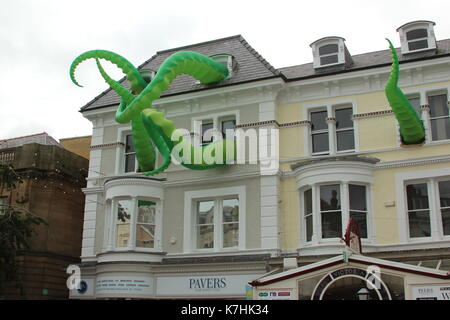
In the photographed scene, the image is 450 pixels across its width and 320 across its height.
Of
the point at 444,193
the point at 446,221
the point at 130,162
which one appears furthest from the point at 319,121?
the point at 130,162

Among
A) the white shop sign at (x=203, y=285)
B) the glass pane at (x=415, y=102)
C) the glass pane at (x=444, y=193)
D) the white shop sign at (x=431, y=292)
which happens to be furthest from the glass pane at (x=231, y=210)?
the white shop sign at (x=431, y=292)

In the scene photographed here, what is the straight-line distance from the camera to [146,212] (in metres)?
20.2

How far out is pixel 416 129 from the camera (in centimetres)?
1714

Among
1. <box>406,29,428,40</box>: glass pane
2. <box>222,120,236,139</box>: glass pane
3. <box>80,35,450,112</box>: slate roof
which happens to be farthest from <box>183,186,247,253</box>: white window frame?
<box>406,29,428,40</box>: glass pane

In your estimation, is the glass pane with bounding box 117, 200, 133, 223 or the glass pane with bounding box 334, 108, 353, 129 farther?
the glass pane with bounding box 117, 200, 133, 223

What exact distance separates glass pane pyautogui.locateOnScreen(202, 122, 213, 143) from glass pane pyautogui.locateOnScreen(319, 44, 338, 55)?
16.6ft

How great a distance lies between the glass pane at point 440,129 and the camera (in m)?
17.6

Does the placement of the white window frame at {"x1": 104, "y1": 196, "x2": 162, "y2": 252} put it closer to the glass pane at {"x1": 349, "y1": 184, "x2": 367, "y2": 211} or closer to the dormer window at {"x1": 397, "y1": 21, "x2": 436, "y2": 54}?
the glass pane at {"x1": 349, "y1": 184, "x2": 367, "y2": 211}

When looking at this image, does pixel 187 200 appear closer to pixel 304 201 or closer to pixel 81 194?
pixel 304 201

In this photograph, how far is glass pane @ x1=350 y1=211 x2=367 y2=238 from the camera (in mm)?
17297

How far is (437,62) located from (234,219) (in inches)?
342

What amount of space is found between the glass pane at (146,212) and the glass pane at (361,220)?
24.4ft
